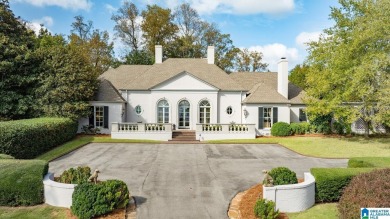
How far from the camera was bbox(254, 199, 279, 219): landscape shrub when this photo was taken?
27.1 feet

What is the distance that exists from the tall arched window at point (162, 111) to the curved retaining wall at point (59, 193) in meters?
18.0

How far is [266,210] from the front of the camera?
8328 millimetres

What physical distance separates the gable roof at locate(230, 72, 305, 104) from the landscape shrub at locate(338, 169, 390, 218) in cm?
1818

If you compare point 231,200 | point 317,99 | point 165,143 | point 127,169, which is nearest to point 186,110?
point 165,143

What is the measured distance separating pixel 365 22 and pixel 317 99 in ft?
23.2

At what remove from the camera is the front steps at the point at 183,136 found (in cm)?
2398

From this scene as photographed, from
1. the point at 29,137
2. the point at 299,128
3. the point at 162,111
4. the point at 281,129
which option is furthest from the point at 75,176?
the point at 299,128

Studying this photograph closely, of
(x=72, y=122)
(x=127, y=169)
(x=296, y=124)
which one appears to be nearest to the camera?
(x=127, y=169)

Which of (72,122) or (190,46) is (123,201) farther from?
(190,46)

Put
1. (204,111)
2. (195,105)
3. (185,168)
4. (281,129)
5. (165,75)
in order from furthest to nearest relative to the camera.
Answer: (165,75)
(204,111)
(195,105)
(281,129)
(185,168)

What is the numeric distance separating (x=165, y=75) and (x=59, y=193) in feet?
69.8

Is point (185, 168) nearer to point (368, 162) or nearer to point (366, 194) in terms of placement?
point (368, 162)

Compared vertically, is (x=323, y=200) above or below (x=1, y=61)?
below

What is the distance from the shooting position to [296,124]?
26234 millimetres
